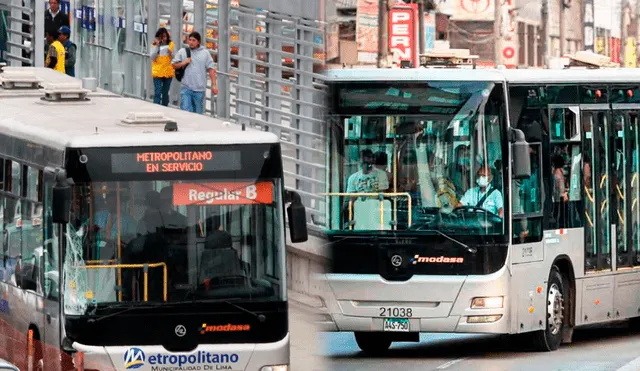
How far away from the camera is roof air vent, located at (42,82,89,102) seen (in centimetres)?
1777

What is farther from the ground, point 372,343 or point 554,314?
point 554,314

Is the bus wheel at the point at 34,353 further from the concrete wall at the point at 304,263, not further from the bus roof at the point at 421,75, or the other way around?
the concrete wall at the point at 304,263

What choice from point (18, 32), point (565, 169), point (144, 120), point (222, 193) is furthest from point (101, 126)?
point (18, 32)

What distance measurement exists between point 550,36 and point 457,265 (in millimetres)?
49118

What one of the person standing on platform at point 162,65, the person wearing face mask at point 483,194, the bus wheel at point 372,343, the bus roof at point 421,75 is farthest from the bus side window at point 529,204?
the person standing on platform at point 162,65

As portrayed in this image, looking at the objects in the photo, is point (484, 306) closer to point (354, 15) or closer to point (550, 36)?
point (354, 15)

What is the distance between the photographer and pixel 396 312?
1797cm

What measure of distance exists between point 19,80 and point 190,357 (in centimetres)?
590

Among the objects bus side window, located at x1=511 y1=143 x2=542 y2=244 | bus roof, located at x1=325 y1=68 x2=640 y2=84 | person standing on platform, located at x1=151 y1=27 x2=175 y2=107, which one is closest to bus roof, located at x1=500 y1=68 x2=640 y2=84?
bus roof, located at x1=325 y1=68 x2=640 y2=84

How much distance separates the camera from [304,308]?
69.7 ft

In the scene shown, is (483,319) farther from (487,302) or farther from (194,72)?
(194,72)

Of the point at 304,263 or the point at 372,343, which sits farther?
the point at 304,263

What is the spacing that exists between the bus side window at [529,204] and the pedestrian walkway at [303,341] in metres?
2.29

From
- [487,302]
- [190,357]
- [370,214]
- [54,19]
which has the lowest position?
[487,302]
